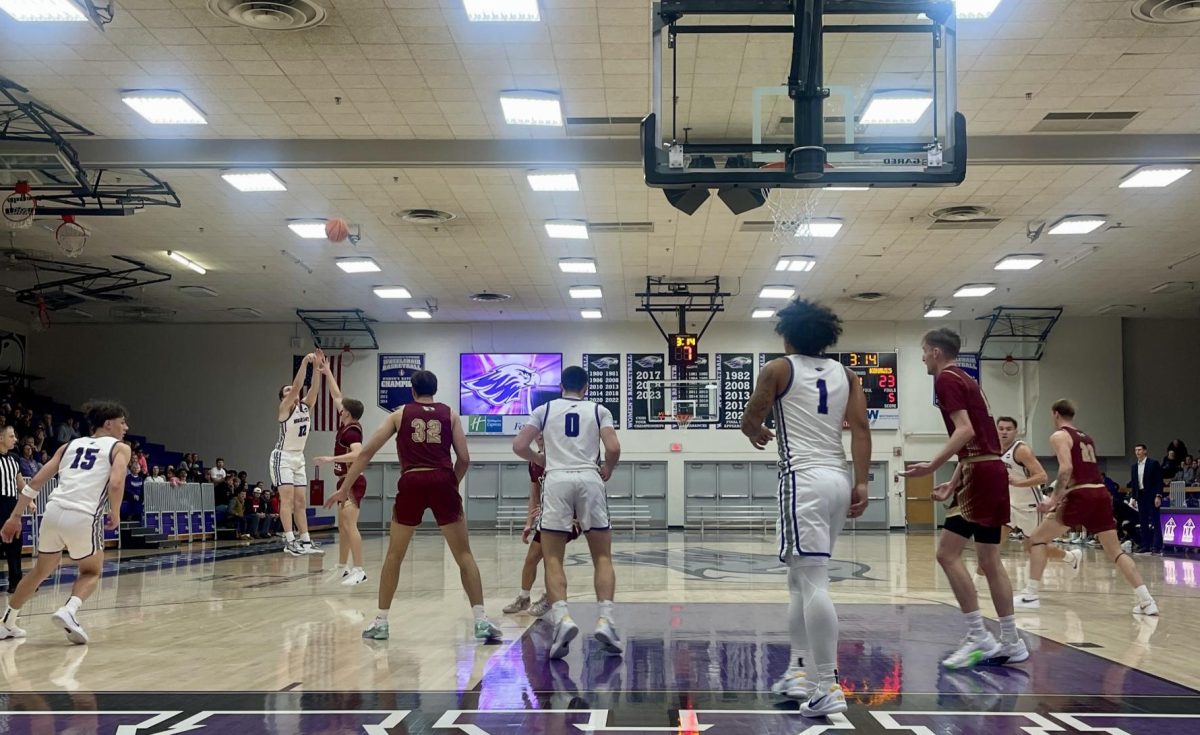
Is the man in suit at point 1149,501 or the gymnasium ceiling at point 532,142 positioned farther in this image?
the man in suit at point 1149,501

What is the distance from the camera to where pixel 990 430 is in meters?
5.98

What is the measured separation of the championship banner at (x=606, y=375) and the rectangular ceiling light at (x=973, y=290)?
892cm

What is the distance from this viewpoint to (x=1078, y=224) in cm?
1653

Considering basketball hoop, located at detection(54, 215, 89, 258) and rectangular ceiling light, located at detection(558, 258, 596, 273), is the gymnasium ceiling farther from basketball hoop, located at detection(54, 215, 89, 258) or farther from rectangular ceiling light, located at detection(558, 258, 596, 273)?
basketball hoop, located at detection(54, 215, 89, 258)

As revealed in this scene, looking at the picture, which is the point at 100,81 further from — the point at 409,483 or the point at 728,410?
the point at 728,410

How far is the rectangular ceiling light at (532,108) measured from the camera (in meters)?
11.4

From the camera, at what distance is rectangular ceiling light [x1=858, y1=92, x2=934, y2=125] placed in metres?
10.9

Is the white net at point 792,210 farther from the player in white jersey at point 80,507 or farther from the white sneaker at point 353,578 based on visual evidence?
the player in white jersey at point 80,507

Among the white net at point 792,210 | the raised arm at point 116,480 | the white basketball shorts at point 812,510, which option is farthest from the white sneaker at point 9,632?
the white net at point 792,210

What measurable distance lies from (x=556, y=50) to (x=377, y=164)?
390 centimetres

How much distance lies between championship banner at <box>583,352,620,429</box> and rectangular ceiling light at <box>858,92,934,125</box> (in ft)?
51.8

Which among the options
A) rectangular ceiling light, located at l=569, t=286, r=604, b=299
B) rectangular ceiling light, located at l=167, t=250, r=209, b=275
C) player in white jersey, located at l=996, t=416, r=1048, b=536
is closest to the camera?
player in white jersey, located at l=996, t=416, r=1048, b=536

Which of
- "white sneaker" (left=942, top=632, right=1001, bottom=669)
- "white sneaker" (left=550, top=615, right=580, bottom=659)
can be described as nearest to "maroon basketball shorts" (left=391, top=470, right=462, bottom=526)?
"white sneaker" (left=550, top=615, right=580, bottom=659)

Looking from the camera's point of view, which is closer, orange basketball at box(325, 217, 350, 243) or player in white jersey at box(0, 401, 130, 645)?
player in white jersey at box(0, 401, 130, 645)
